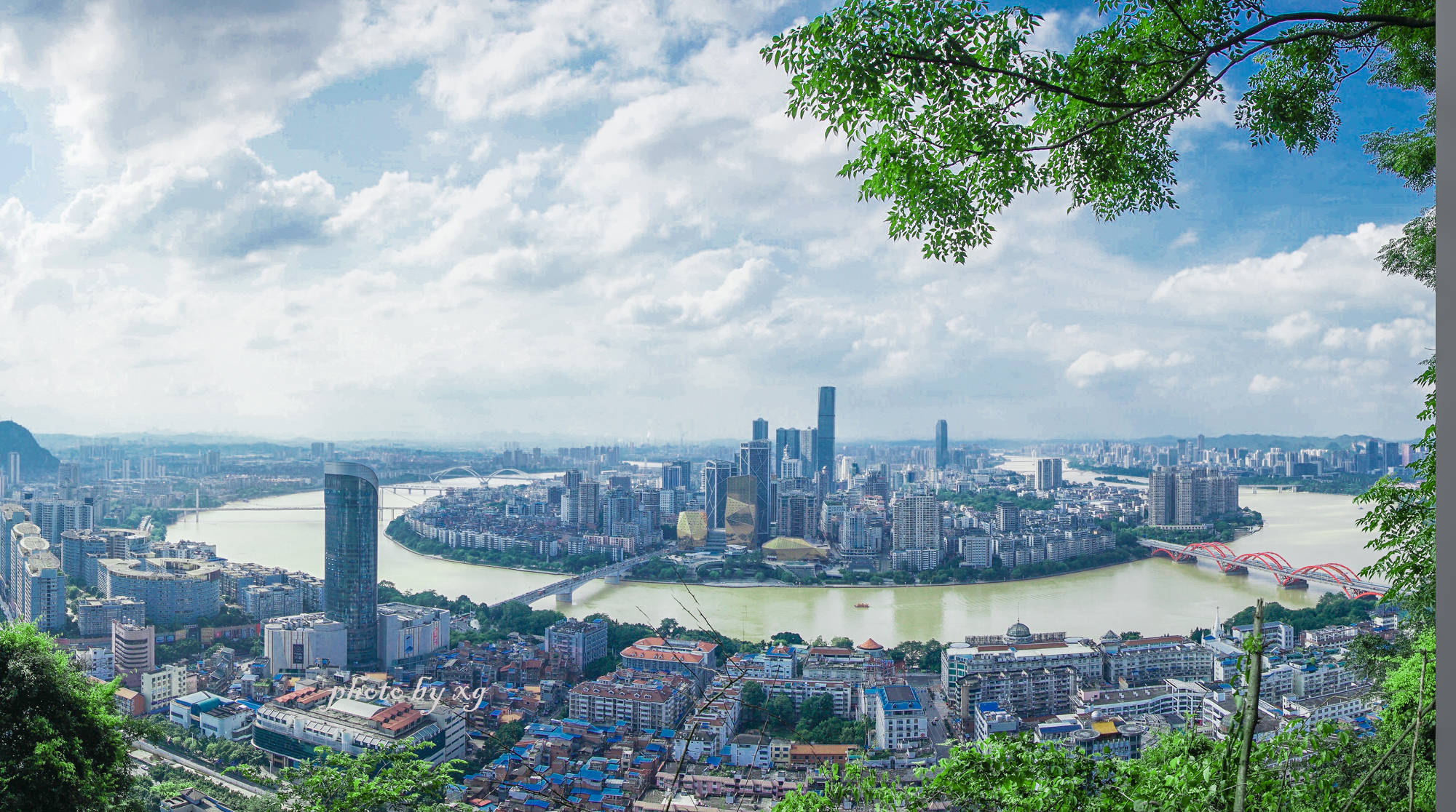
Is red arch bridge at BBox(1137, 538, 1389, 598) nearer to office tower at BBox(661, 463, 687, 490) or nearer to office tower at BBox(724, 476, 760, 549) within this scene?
office tower at BBox(724, 476, 760, 549)

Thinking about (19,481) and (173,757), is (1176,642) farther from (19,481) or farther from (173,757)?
(19,481)

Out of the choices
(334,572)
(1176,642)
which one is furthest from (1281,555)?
(334,572)

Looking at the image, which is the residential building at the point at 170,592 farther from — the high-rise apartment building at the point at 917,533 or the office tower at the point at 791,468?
the office tower at the point at 791,468

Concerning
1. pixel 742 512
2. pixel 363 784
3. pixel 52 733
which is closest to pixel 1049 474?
pixel 742 512

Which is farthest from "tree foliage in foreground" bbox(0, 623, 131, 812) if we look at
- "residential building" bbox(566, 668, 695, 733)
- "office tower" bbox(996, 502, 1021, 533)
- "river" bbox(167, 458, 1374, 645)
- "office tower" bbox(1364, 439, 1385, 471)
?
"office tower" bbox(996, 502, 1021, 533)

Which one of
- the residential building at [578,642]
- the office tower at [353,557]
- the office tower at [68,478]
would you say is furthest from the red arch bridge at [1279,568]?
the office tower at [68,478]
